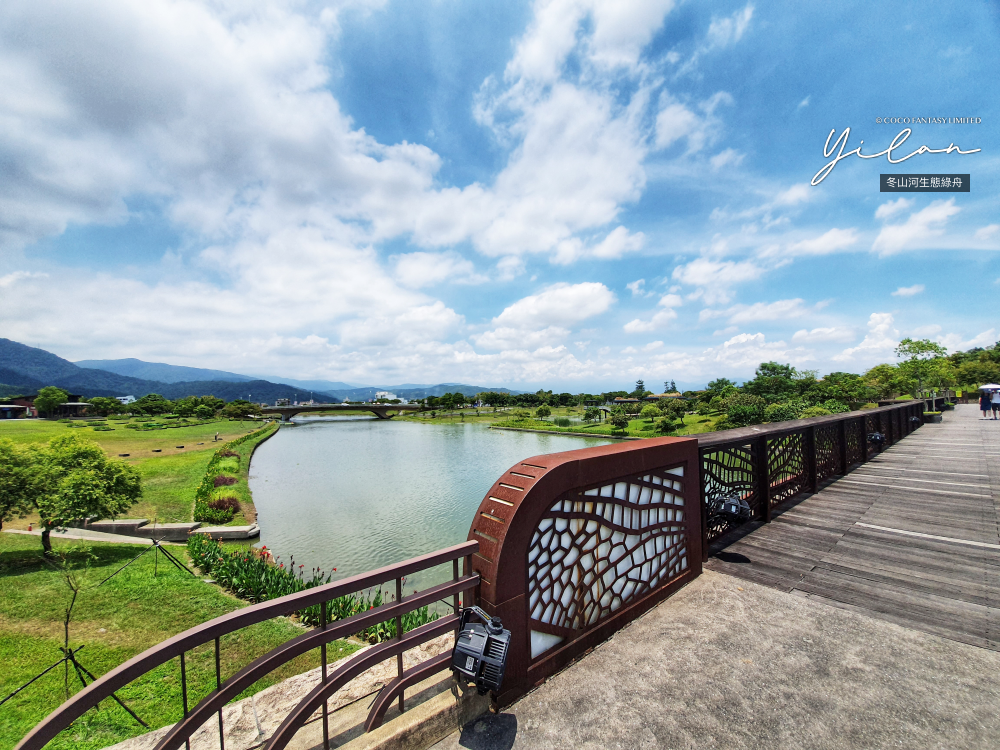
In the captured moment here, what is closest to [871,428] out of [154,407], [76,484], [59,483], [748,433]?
[748,433]

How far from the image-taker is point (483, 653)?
1.83 meters

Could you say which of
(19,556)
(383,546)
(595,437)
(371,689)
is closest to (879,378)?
(595,437)

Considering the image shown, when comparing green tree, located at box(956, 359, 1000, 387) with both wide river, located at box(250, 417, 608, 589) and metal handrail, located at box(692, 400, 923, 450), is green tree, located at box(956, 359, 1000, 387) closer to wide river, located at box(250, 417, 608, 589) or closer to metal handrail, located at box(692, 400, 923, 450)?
wide river, located at box(250, 417, 608, 589)

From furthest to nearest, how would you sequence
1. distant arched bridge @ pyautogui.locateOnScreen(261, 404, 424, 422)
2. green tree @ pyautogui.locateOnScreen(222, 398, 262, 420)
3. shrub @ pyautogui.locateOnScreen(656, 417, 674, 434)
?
distant arched bridge @ pyautogui.locateOnScreen(261, 404, 424, 422)
green tree @ pyautogui.locateOnScreen(222, 398, 262, 420)
shrub @ pyautogui.locateOnScreen(656, 417, 674, 434)

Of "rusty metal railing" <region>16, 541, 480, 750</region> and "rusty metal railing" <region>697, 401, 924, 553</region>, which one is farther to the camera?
"rusty metal railing" <region>697, 401, 924, 553</region>

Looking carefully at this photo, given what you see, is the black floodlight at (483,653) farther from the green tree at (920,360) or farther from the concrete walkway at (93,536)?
the green tree at (920,360)

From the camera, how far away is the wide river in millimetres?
10289

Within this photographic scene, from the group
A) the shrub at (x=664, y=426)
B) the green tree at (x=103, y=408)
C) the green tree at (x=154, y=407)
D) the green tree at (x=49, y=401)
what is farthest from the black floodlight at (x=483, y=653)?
the green tree at (x=103, y=408)

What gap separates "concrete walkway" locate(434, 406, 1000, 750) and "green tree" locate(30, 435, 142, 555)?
9.38 m

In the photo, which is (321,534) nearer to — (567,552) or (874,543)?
(567,552)

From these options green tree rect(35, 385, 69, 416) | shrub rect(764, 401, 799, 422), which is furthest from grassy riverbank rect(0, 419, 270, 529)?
green tree rect(35, 385, 69, 416)

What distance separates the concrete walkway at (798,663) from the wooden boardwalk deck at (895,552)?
0.02 meters

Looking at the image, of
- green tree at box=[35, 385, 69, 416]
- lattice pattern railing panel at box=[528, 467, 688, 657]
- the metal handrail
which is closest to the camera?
lattice pattern railing panel at box=[528, 467, 688, 657]

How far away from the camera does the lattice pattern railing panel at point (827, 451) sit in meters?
6.78
